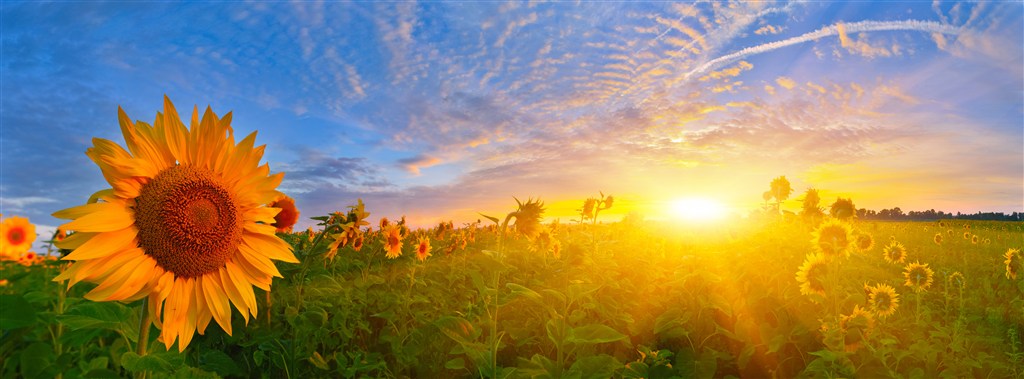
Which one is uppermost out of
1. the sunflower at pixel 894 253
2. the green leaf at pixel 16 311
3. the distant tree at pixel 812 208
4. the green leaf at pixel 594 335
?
the distant tree at pixel 812 208

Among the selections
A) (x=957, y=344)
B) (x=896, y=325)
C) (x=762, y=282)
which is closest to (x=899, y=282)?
(x=896, y=325)

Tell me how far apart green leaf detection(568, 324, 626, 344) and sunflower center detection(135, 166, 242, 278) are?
1530 mm

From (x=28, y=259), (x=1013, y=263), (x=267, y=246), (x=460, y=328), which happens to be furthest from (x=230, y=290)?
(x=1013, y=263)

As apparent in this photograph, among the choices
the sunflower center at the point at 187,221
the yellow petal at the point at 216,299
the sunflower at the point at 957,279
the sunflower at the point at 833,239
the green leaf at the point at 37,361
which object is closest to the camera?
the sunflower center at the point at 187,221

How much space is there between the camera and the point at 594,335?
238 centimetres

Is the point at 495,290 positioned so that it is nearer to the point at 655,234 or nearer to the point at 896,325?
the point at 896,325

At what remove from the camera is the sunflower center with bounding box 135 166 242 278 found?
67.7 inches

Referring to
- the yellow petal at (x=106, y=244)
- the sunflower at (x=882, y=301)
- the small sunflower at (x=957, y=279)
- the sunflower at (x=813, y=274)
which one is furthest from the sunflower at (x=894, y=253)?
the yellow petal at (x=106, y=244)

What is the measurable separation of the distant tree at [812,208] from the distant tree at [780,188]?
971 mm

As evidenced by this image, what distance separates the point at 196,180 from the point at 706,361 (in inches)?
112

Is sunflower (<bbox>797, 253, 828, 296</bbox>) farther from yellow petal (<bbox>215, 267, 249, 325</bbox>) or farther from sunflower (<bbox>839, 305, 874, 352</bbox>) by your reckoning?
yellow petal (<bbox>215, 267, 249, 325</bbox>)

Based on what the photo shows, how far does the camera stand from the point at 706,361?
9.93 ft

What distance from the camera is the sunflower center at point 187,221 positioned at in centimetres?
172

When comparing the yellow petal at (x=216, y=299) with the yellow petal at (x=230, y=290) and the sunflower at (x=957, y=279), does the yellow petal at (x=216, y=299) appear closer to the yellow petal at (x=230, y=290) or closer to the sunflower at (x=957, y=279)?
the yellow petal at (x=230, y=290)
